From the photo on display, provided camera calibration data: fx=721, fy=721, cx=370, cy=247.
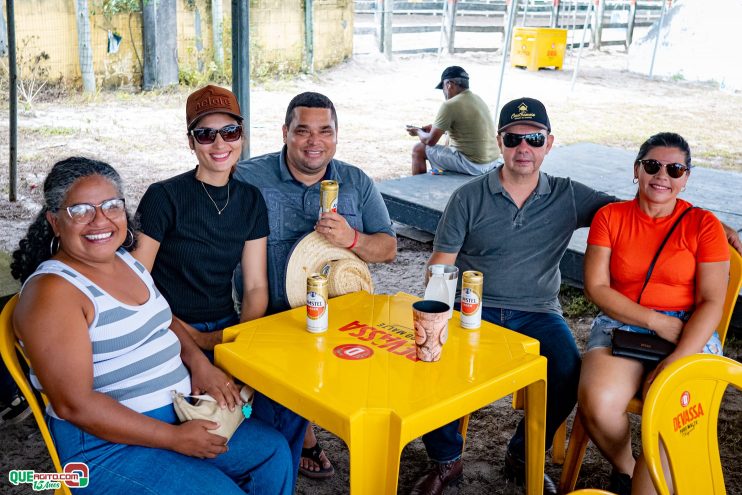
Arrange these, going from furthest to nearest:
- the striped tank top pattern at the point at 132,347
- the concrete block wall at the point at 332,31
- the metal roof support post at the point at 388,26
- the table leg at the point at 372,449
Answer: the metal roof support post at the point at 388,26 → the concrete block wall at the point at 332,31 → the striped tank top pattern at the point at 132,347 → the table leg at the point at 372,449

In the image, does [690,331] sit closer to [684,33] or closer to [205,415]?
[205,415]

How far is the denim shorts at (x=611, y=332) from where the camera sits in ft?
9.30

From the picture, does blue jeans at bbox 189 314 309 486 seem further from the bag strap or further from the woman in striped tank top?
the bag strap

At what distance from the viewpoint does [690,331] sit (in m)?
2.71

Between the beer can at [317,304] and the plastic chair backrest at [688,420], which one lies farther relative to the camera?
the beer can at [317,304]

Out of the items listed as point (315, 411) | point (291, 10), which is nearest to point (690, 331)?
point (315, 411)

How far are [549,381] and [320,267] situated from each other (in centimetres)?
103

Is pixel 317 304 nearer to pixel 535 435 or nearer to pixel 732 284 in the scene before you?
pixel 535 435

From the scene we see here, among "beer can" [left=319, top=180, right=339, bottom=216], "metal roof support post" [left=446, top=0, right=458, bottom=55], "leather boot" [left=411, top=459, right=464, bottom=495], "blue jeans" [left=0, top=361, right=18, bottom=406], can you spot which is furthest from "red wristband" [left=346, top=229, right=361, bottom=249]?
"metal roof support post" [left=446, top=0, right=458, bottom=55]

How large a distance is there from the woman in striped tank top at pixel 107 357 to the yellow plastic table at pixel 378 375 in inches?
10.4

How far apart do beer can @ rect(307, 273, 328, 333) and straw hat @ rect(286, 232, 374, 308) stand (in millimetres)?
397

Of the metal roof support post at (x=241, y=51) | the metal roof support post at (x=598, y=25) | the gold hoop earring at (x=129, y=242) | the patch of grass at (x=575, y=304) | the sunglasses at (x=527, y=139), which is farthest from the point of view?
the metal roof support post at (x=598, y=25)

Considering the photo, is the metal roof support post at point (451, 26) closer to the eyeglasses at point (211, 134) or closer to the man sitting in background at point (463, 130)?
the man sitting in background at point (463, 130)

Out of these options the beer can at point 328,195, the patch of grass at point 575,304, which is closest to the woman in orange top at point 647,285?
the beer can at point 328,195
